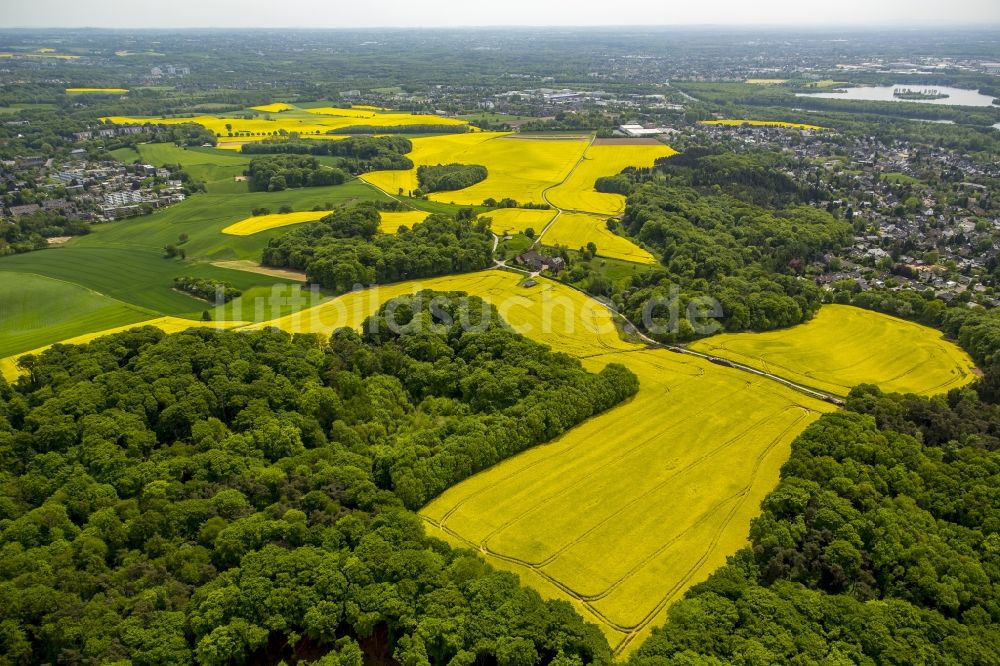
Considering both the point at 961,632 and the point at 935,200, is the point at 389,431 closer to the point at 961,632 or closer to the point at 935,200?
the point at 961,632

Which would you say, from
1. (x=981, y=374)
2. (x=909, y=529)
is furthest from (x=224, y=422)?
(x=981, y=374)

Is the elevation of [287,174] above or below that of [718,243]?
above

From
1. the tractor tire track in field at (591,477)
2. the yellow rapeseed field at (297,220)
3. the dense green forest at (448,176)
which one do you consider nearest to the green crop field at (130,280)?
the yellow rapeseed field at (297,220)

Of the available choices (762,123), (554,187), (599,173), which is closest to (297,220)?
(554,187)

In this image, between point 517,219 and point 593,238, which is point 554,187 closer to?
point 517,219

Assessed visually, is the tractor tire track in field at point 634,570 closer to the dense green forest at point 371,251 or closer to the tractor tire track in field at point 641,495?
the tractor tire track in field at point 641,495

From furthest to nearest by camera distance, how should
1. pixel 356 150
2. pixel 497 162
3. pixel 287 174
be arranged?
pixel 356 150, pixel 497 162, pixel 287 174

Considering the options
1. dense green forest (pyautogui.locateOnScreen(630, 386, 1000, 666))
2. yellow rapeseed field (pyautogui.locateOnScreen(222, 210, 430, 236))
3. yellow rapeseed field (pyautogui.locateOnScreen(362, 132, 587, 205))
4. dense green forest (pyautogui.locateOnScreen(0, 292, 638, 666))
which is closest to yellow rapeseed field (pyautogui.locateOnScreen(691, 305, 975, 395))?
dense green forest (pyautogui.locateOnScreen(630, 386, 1000, 666))
